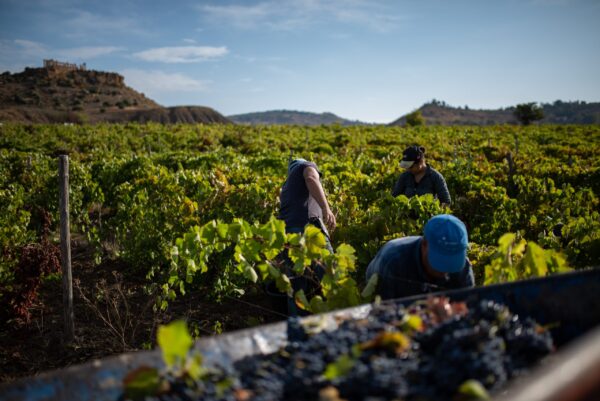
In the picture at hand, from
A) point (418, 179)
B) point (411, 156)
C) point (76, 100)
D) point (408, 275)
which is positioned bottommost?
point (408, 275)

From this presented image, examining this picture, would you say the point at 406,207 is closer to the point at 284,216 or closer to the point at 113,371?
the point at 284,216

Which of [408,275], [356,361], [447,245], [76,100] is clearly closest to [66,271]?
[408,275]

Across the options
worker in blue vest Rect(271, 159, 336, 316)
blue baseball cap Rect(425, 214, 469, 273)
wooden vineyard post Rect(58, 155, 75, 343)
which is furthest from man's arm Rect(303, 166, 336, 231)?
wooden vineyard post Rect(58, 155, 75, 343)

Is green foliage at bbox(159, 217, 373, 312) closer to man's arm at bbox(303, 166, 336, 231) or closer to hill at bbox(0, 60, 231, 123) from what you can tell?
man's arm at bbox(303, 166, 336, 231)

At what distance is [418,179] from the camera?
5141 mm

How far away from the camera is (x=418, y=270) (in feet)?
8.95

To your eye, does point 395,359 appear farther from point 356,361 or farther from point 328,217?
point 328,217

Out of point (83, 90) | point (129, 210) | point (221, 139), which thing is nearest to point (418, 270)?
point (129, 210)

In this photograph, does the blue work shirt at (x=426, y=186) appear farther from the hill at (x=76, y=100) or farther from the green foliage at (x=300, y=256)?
the hill at (x=76, y=100)

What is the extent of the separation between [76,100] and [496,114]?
414ft

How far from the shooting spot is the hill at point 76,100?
241ft

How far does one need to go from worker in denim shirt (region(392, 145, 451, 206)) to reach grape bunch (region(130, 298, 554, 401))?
11.6ft

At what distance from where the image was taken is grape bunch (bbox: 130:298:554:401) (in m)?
1.18

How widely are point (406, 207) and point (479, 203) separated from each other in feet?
8.96
